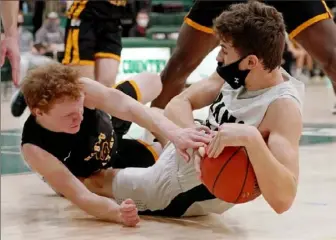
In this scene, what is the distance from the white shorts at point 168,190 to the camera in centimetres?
399

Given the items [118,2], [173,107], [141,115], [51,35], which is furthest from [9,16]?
[51,35]

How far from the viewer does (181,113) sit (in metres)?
4.03

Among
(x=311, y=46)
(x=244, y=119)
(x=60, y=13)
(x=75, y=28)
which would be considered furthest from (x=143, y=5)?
(x=244, y=119)

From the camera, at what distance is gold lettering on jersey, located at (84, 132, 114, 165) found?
171 inches

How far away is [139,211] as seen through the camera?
4242 mm

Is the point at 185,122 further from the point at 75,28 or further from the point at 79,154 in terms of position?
the point at 75,28

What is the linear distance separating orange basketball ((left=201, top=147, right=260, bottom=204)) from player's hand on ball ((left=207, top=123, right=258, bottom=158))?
0.24 ft

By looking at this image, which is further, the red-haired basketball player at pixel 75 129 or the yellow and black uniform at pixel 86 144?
the yellow and black uniform at pixel 86 144

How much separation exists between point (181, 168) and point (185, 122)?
0.23m

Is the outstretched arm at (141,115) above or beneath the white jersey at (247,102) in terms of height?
beneath

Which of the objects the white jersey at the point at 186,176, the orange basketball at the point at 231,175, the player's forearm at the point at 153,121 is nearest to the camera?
the orange basketball at the point at 231,175

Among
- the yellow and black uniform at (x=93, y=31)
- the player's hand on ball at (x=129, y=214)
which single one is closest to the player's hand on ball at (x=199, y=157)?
the player's hand on ball at (x=129, y=214)

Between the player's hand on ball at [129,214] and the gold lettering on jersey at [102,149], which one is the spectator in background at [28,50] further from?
the player's hand on ball at [129,214]

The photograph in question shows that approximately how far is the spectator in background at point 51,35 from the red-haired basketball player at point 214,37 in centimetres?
900
